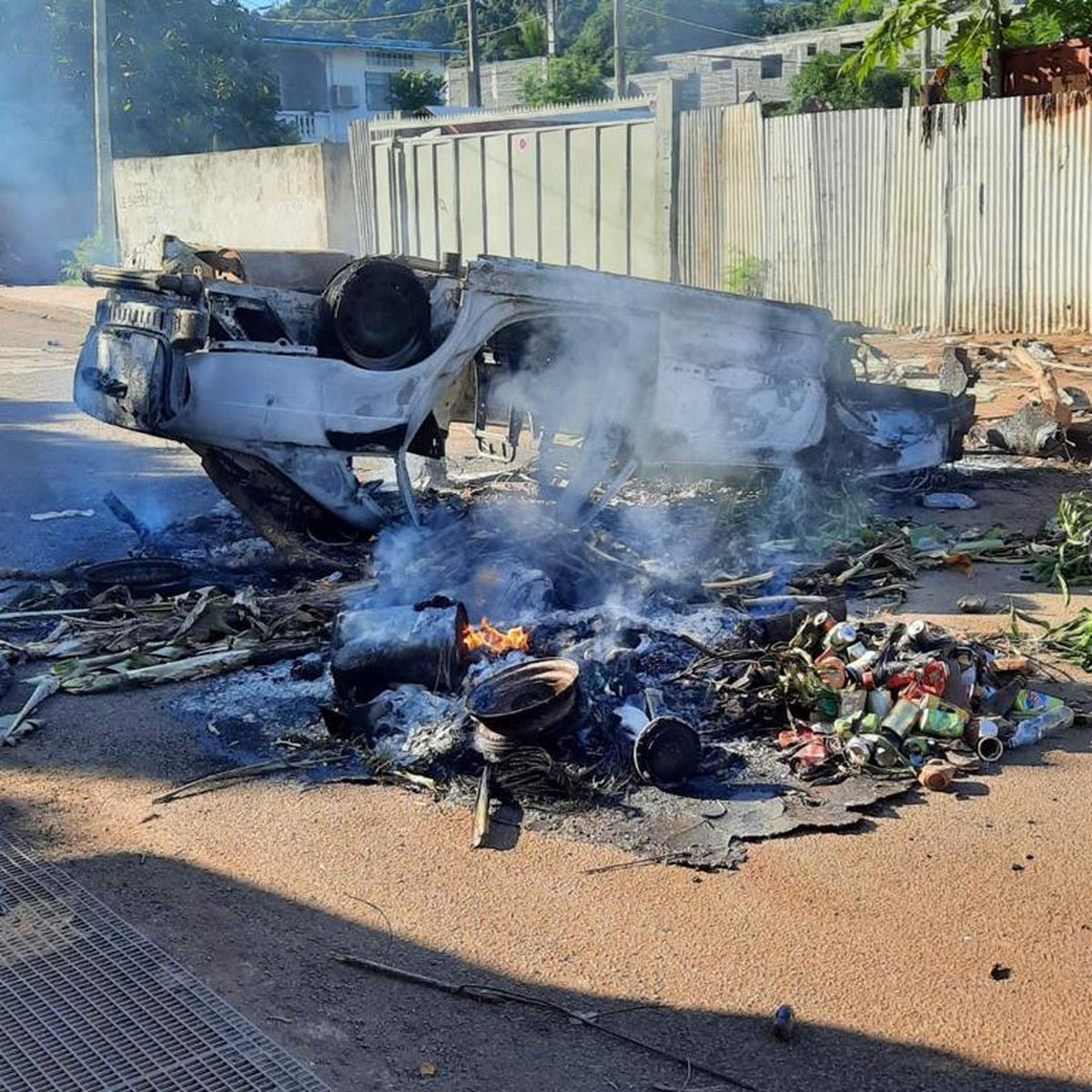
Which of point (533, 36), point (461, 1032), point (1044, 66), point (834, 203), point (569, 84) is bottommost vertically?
point (461, 1032)

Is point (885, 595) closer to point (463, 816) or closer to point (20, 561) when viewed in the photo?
point (463, 816)

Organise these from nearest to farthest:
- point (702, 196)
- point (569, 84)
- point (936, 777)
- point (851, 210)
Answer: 1. point (936, 777)
2. point (851, 210)
3. point (702, 196)
4. point (569, 84)

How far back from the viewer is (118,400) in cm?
733

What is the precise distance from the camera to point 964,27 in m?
18.5

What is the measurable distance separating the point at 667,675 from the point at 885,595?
6.18 feet

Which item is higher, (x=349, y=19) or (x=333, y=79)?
(x=349, y=19)

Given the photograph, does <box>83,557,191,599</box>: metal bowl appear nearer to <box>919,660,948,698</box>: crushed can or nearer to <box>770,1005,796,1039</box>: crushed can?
<box>919,660,948,698</box>: crushed can

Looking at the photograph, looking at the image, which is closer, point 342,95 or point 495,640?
point 495,640

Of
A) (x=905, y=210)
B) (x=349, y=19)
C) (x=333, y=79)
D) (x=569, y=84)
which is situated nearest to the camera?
(x=905, y=210)

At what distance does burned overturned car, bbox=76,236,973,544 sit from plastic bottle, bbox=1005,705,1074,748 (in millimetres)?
3062

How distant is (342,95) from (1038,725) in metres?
45.9

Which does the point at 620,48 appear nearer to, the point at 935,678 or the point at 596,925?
the point at 935,678

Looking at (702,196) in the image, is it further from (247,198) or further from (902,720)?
(902,720)

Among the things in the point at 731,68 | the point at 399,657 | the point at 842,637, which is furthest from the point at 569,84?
the point at 399,657
